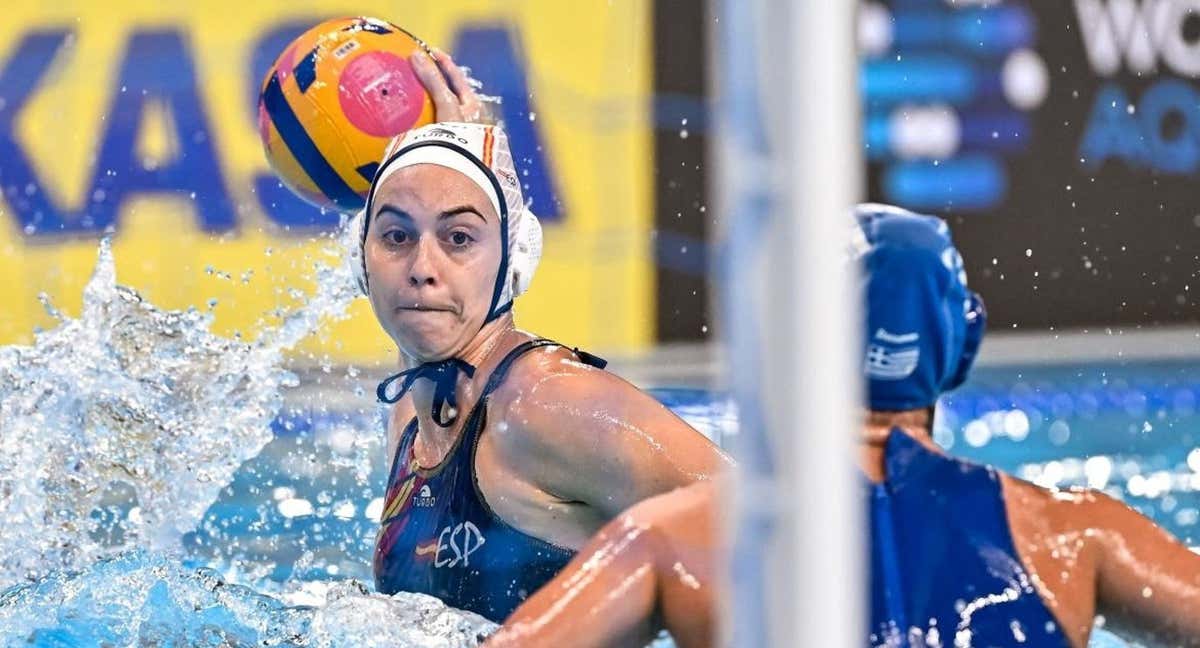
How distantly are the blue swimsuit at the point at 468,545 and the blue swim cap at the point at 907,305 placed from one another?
911 mm

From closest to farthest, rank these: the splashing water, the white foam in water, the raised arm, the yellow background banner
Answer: the raised arm
the splashing water
the white foam in water
the yellow background banner

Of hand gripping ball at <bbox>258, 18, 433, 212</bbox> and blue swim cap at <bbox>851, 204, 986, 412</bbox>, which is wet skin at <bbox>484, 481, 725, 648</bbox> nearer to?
blue swim cap at <bbox>851, 204, 986, 412</bbox>

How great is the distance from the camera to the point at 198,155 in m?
6.06

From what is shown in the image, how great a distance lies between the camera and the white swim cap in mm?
2400

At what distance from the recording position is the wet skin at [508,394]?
7.29ft

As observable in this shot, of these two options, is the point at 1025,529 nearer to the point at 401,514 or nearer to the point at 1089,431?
the point at 401,514

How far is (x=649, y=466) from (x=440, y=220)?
455 millimetres

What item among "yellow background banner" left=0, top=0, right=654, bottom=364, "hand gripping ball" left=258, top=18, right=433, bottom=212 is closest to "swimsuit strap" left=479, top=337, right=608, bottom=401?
"hand gripping ball" left=258, top=18, right=433, bottom=212

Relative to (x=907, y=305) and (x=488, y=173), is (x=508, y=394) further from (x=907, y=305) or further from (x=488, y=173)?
(x=907, y=305)

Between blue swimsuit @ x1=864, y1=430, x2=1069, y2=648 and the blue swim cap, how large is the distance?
53 millimetres

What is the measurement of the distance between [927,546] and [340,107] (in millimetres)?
1661

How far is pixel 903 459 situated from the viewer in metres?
1.49

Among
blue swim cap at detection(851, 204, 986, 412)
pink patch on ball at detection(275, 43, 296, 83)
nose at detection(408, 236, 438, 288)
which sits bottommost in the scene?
nose at detection(408, 236, 438, 288)

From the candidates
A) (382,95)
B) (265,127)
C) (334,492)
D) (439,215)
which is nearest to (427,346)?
(439,215)
